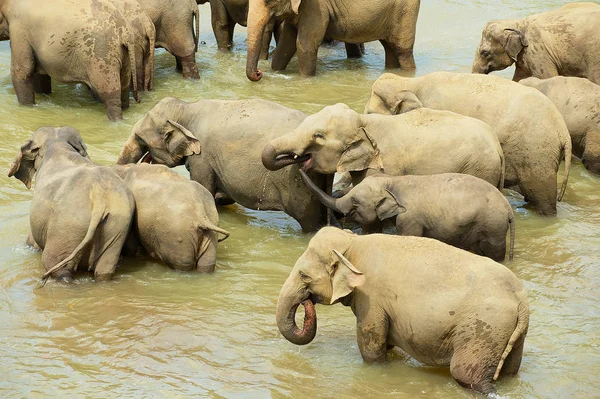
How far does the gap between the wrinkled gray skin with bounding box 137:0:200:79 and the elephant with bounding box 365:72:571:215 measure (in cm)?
417

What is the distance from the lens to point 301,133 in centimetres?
845

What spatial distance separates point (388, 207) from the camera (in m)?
8.09

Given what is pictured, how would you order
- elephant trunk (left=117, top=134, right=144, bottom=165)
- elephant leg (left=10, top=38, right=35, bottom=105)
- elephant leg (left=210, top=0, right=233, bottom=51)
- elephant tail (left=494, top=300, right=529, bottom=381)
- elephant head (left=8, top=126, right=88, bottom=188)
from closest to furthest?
1. elephant tail (left=494, top=300, right=529, bottom=381)
2. elephant head (left=8, top=126, right=88, bottom=188)
3. elephant trunk (left=117, top=134, right=144, bottom=165)
4. elephant leg (left=10, top=38, right=35, bottom=105)
5. elephant leg (left=210, top=0, right=233, bottom=51)

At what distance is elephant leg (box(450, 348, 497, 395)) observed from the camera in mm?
6379

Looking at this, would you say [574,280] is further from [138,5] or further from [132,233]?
[138,5]

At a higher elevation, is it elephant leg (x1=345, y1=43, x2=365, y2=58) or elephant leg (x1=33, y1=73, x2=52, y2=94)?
elephant leg (x1=33, y1=73, x2=52, y2=94)

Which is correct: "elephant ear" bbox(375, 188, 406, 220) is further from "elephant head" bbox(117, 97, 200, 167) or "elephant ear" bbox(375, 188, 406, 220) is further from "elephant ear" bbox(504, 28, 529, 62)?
"elephant ear" bbox(504, 28, 529, 62)

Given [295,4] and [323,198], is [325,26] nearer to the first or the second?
[295,4]

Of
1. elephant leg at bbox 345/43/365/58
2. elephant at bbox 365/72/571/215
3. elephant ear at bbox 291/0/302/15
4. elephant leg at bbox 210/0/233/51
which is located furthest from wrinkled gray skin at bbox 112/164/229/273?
elephant leg at bbox 345/43/365/58

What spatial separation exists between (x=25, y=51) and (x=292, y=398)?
6.35 meters

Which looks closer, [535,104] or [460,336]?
[460,336]

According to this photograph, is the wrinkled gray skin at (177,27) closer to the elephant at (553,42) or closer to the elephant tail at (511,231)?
the elephant at (553,42)

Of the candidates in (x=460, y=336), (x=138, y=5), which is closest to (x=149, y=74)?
(x=138, y=5)

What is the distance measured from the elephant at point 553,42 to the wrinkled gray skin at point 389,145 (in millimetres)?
3253
